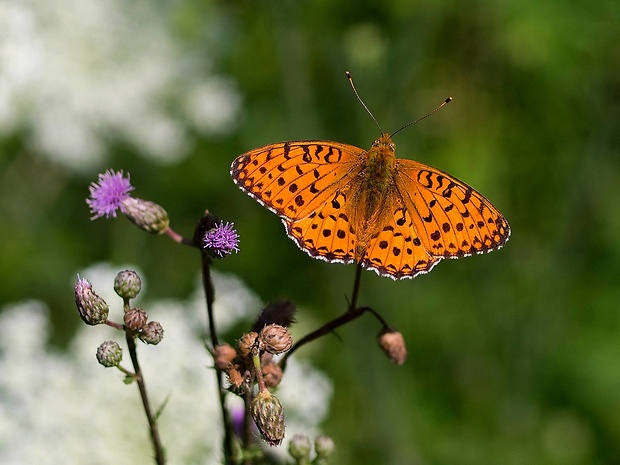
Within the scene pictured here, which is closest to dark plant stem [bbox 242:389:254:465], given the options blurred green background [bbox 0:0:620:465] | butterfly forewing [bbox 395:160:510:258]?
butterfly forewing [bbox 395:160:510:258]

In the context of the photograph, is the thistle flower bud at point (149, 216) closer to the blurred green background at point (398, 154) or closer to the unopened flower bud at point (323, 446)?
the unopened flower bud at point (323, 446)

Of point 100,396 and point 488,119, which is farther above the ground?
point 488,119

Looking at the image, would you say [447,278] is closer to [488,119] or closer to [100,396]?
[488,119]

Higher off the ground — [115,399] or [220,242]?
[115,399]

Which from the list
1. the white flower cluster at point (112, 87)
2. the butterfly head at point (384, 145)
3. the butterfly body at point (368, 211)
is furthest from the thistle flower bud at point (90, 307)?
the white flower cluster at point (112, 87)

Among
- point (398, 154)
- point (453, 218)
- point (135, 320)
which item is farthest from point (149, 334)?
point (398, 154)

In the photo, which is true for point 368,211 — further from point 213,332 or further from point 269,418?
point 269,418

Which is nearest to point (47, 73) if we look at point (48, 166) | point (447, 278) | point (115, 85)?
point (115, 85)
